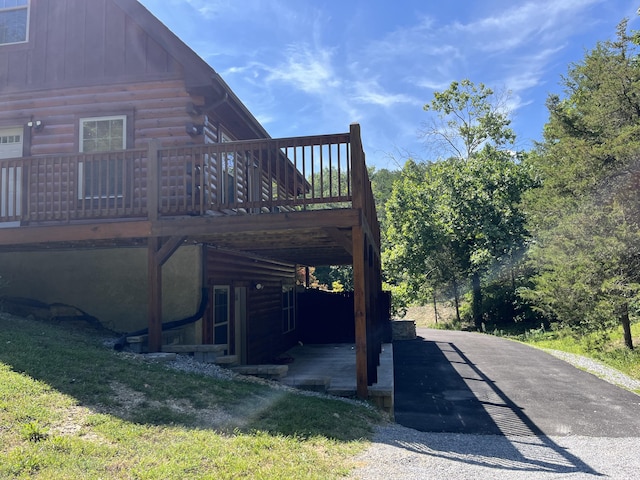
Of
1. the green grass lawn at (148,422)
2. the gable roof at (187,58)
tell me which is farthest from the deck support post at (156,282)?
the gable roof at (187,58)

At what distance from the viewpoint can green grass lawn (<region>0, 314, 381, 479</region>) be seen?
3703 millimetres

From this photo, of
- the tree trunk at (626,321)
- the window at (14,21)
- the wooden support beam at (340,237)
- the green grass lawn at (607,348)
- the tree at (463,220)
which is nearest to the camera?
the wooden support beam at (340,237)

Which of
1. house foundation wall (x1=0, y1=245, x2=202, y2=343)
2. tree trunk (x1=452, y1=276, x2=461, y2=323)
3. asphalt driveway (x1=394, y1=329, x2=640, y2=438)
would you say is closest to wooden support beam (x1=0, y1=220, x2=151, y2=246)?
house foundation wall (x1=0, y1=245, x2=202, y2=343)

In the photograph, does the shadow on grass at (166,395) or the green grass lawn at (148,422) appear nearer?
the green grass lawn at (148,422)

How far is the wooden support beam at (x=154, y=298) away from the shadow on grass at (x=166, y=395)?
600 mm

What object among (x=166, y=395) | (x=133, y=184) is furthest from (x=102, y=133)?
(x=166, y=395)

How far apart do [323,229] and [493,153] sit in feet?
87.9

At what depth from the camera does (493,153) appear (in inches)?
1210

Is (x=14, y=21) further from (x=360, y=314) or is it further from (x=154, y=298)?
(x=360, y=314)

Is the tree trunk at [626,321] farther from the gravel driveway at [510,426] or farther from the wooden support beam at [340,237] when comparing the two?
the wooden support beam at [340,237]

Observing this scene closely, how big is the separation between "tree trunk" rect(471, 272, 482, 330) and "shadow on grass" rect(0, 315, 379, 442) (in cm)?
2231

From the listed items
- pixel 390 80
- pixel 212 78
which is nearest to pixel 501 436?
pixel 212 78

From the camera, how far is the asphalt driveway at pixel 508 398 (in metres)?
6.85

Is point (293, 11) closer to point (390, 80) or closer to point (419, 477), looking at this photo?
point (419, 477)
